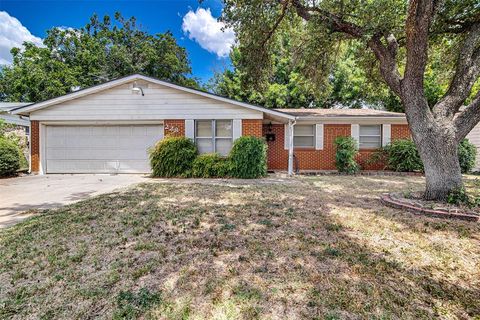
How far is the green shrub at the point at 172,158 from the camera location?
9.04 m

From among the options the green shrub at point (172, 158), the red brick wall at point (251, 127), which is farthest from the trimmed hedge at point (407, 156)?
the green shrub at point (172, 158)

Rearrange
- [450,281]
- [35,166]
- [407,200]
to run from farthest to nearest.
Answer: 1. [35,166]
2. [407,200]
3. [450,281]

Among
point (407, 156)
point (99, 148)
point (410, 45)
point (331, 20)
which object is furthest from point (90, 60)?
point (407, 156)

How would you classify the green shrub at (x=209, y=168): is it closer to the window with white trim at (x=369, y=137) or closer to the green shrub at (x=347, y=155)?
the green shrub at (x=347, y=155)

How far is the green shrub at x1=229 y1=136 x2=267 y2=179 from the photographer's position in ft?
29.0

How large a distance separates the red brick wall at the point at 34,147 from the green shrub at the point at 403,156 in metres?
14.9

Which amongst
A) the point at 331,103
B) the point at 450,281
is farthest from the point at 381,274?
the point at 331,103

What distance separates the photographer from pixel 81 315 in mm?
1815

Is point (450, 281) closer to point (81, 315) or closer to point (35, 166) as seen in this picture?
point (81, 315)

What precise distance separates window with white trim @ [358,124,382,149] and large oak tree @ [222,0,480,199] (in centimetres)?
291

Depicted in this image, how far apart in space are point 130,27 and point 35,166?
20929 mm

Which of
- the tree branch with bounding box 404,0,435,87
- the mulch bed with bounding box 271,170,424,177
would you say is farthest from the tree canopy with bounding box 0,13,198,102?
the tree branch with bounding box 404,0,435,87

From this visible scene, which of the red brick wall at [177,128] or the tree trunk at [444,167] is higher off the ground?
the red brick wall at [177,128]

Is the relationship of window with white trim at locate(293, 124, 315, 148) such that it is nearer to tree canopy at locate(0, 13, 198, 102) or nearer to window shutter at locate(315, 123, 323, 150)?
window shutter at locate(315, 123, 323, 150)
